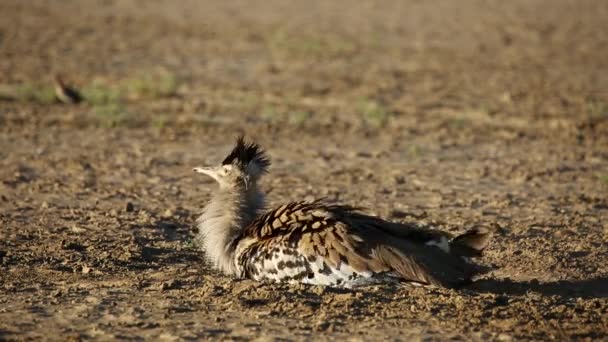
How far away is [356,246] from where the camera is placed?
5.96 meters

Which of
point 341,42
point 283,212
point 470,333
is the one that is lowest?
point 470,333

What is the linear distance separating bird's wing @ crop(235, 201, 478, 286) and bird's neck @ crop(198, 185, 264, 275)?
360mm

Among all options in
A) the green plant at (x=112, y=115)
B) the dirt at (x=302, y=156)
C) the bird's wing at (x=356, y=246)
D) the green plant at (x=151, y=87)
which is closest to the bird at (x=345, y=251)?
the bird's wing at (x=356, y=246)

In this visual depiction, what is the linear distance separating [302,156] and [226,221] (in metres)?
3.95

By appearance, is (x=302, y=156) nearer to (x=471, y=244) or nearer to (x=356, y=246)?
(x=471, y=244)

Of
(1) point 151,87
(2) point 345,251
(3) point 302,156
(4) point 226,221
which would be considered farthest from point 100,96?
(2) point 345,251

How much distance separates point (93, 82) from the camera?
14.6 meters

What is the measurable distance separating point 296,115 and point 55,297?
6.85m

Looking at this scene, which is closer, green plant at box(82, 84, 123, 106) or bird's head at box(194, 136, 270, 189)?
bird's head at box(194, 136, 270, 189)

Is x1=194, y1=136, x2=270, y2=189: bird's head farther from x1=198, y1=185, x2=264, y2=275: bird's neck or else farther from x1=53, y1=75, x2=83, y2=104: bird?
x1=53, y1=75, x2=83, y2=104: bird

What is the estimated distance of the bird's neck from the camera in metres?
6.59

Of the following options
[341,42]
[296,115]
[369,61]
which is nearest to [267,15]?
[341,42]

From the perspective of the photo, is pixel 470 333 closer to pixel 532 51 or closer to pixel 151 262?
pixel 151 262

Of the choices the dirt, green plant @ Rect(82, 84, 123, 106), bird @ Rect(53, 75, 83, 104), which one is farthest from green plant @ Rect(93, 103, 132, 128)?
bird @ Rect(53, 75, 83, 104)
